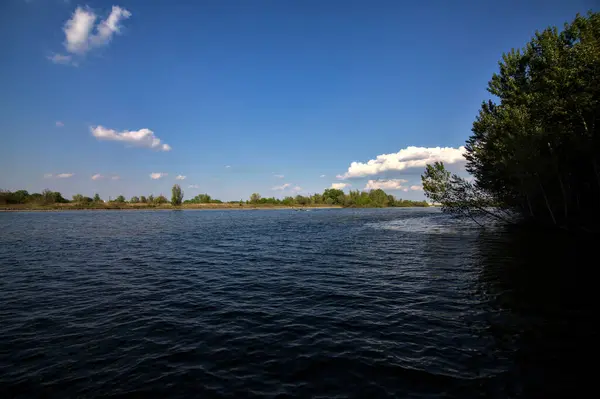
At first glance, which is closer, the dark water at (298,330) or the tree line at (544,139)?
the dark water at (298,330)

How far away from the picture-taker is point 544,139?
112 ft

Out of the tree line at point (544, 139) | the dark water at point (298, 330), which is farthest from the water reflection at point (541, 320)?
the tree line at point (544, 139)

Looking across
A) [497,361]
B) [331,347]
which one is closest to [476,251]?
[497,361]

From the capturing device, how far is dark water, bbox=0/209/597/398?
8.15m

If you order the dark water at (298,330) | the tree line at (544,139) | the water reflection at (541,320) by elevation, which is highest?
the tree line at (544,139)

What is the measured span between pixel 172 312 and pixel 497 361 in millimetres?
13202

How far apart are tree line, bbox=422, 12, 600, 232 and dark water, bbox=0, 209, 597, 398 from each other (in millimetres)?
16144

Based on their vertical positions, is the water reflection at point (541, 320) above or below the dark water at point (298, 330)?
above

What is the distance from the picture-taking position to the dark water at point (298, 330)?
8148mm

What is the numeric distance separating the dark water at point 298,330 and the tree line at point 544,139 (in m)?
16.1

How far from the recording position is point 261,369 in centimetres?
887

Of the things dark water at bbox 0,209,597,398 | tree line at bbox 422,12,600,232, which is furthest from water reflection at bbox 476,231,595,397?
tree line at bbox 422,12,600,232

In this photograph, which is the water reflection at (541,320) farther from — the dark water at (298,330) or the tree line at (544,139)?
the tree line at (544,139)

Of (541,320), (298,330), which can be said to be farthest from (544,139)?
(298,330)
